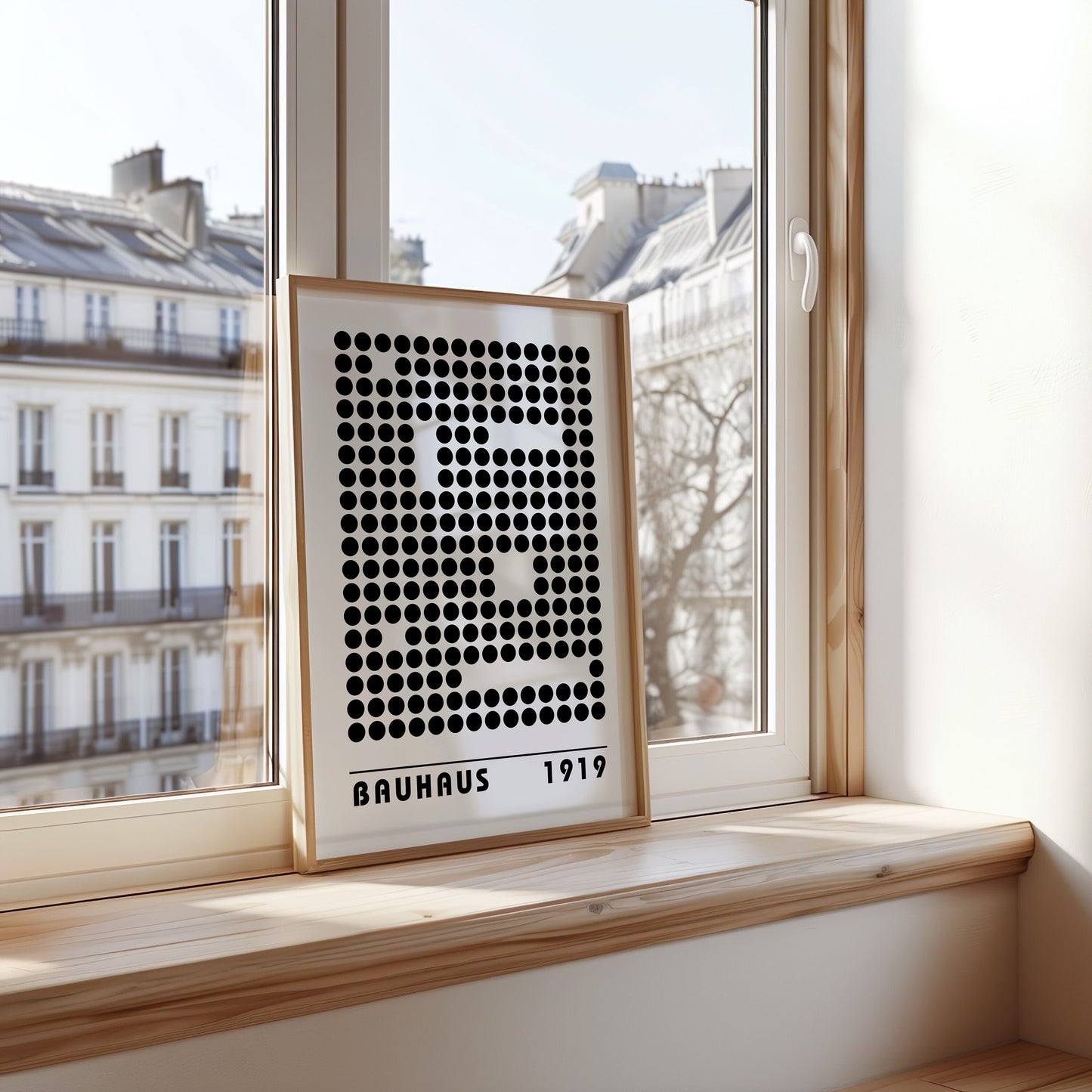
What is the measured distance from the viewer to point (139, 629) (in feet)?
3.49

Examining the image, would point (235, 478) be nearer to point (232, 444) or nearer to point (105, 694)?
point (232, 444)

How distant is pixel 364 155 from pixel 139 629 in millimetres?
533

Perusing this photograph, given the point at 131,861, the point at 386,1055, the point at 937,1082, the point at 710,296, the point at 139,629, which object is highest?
the point at 710,296

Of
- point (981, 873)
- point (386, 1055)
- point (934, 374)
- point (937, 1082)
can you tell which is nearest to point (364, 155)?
point (934, 374)

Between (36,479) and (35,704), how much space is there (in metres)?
0.21

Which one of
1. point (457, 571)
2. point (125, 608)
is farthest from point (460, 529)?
point (125, 608)

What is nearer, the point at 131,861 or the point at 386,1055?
the point at 386,1055

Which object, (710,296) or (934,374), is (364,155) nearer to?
(710,296)

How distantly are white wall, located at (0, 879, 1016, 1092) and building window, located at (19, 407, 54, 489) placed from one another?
508 millimetres

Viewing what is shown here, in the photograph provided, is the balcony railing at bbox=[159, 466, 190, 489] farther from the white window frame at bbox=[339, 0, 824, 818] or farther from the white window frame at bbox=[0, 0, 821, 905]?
the white window frame at bbox=[339, 0, 824, 818]

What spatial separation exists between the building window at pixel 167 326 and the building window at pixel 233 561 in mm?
178

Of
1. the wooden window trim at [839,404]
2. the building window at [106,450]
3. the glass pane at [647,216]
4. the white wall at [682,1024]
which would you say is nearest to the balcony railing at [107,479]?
the building window at [106,450]

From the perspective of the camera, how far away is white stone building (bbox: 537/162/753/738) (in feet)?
4.49

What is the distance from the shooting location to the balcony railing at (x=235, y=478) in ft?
3.67
